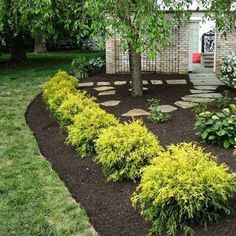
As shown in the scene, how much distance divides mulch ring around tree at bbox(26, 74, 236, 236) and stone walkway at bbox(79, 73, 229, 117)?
0.78ft

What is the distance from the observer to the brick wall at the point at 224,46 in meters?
14.0

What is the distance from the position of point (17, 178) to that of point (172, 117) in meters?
3.32

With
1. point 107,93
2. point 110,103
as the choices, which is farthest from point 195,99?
point 107,93

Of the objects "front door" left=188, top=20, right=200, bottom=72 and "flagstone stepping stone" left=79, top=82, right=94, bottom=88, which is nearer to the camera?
"flagstone stepping stone" left=79, top=82, right=94, bottom=88

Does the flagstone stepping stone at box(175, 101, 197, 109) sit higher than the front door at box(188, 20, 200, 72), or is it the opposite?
the front door at box(188, 20, 200, 72)

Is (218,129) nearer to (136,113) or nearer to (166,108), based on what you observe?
(136,113)

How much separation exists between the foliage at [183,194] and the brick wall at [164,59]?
10.8 m

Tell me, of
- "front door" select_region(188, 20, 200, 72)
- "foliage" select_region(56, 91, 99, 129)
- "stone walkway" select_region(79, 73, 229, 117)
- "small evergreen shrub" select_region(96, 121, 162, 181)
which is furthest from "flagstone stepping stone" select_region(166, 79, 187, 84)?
"small evergreen shrub" select_region(96, 121, 162, 181)

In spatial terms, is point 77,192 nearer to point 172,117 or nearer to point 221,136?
point 221,136

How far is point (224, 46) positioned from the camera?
46.3 ft

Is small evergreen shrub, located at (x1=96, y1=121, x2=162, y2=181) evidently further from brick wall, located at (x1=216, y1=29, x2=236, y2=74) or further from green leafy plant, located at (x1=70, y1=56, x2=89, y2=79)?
brick wall, located at (x1=216, y1=29, x2=236, y2=74)

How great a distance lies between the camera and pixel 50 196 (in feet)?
16.5

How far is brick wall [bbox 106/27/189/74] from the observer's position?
14.6 metres

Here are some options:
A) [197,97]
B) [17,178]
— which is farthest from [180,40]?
[17,178]
